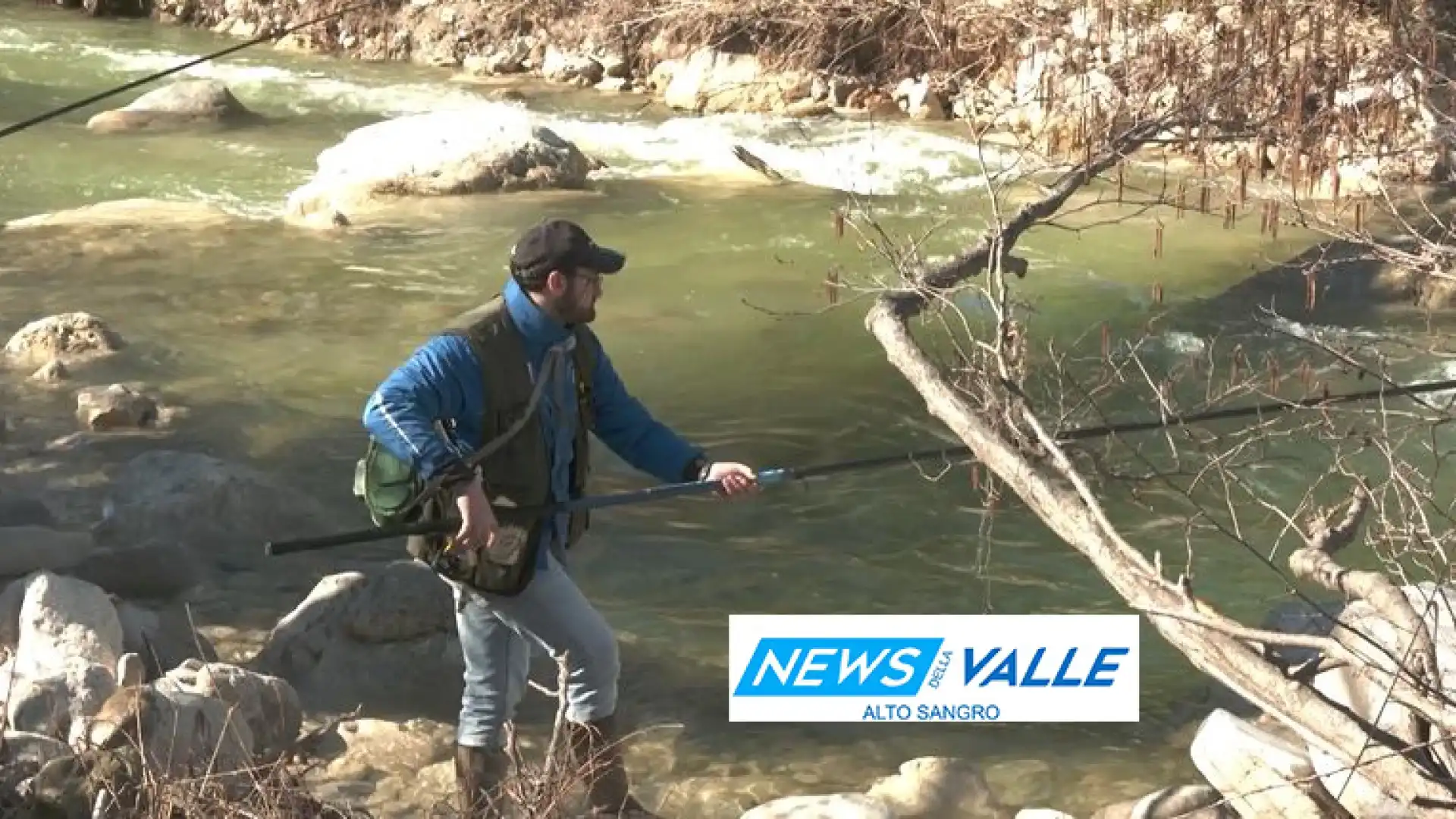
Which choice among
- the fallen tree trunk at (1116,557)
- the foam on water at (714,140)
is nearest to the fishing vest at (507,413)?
the fallen tree trunk at (1116,557)

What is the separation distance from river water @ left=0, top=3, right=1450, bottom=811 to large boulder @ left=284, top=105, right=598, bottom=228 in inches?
11.0

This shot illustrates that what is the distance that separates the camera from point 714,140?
50.1 feet

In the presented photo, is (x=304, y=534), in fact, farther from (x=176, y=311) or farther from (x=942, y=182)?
(x=942, y=182)

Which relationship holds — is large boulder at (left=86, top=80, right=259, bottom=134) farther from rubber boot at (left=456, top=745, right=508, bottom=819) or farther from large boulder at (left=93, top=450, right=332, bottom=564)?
rubber boot at (left=456, top=745, right=508, bottom=819)

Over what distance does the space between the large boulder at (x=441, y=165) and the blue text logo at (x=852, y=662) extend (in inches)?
333

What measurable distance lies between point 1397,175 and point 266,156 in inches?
329

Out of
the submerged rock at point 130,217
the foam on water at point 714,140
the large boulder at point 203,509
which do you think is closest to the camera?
the large boulder at point 203,509

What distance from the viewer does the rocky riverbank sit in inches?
494

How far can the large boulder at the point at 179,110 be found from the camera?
15.8 meters

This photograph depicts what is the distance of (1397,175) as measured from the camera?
13141mm

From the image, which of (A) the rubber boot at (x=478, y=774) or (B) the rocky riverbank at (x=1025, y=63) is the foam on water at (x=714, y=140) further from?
(A) the rubber boot at (x=478, y=774)

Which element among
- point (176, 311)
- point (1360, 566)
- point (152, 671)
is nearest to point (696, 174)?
point (176, 311)

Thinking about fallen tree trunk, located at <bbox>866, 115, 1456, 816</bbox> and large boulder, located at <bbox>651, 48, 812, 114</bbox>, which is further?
large boulder, located at <bbox>651, 48, 812, 114</bbox>

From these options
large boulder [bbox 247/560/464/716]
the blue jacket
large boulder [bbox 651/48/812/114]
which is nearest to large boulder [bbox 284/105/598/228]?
large boulder [bbox 651/48/812/114]
